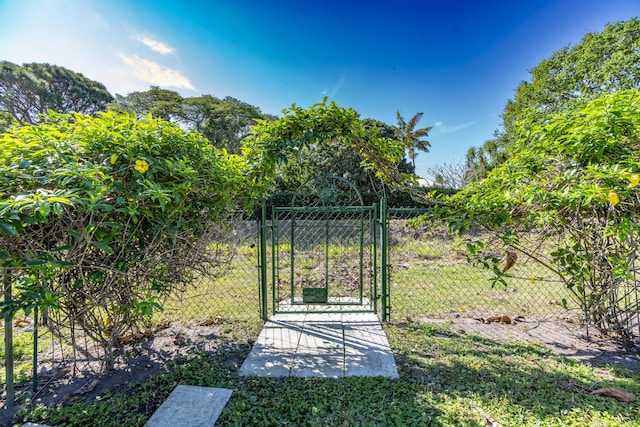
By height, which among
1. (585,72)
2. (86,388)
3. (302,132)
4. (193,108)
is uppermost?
(193,108)

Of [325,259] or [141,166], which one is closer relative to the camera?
[141,166]

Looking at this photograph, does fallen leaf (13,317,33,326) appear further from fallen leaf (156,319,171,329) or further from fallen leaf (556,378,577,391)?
fallen leaf (556,378,577,391)

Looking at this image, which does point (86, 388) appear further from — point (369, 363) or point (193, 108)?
point (193, 108)

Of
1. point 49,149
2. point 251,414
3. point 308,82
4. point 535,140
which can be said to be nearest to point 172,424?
point 251,414

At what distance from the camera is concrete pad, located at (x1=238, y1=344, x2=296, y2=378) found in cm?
247

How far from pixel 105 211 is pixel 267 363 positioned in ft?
6.10

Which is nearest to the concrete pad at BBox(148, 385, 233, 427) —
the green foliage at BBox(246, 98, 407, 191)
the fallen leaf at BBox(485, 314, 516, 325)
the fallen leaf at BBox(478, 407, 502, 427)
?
the fallen leaf at BBox(478, 407, 502, 427)

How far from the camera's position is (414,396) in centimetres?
212

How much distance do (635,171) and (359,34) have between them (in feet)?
24.5

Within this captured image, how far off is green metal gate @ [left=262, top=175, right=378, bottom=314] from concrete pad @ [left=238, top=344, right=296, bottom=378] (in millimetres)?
862

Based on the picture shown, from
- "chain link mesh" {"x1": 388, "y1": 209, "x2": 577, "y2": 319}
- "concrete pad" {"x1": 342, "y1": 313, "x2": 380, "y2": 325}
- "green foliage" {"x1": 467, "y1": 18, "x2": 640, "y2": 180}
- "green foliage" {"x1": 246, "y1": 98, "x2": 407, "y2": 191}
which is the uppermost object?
"green foliage" {"x1": 467, "y1": 18, "x2": 640, "y2": 180}

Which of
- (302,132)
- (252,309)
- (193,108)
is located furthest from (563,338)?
(193,108)

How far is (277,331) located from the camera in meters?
3.36

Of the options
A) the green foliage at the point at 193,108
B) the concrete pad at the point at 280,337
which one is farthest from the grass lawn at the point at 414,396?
the green foliage at the point at 193,108
